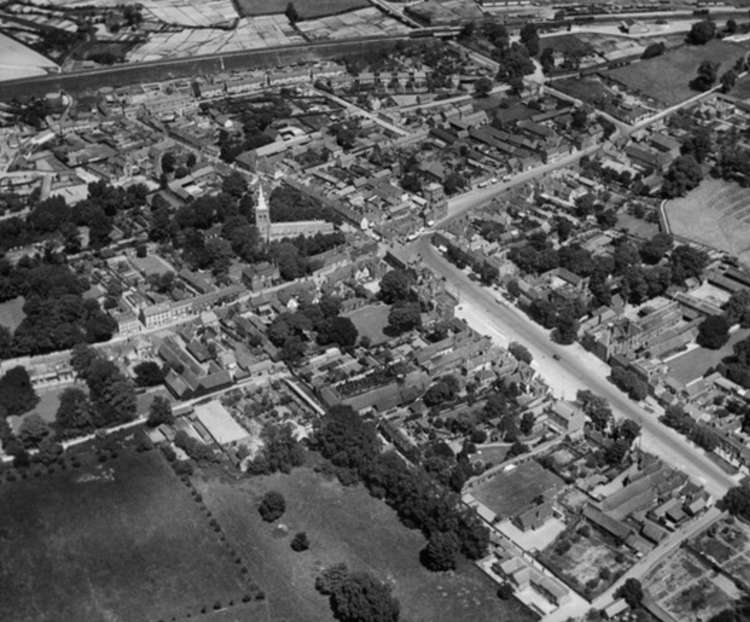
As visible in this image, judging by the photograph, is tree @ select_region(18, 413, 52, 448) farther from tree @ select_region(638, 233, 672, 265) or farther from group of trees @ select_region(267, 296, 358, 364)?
tree @ select_region(638, 233, 672, 265)

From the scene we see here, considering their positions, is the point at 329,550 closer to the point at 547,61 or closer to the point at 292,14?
the point at 547,61

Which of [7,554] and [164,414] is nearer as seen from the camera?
[7,554]

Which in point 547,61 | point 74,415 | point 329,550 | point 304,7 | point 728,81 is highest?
point 304,7

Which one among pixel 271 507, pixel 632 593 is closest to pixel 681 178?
pixel 632 593

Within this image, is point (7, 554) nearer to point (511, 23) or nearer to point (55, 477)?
point (55, 477)

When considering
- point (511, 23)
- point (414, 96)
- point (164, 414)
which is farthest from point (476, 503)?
point (511, 23)

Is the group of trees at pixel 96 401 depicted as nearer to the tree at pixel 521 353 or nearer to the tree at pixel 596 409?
the tree at pixel 521 353

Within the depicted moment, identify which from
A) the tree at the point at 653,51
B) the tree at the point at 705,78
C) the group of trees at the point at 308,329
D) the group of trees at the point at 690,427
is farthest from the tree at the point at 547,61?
the group of trees at the point at 690,427
